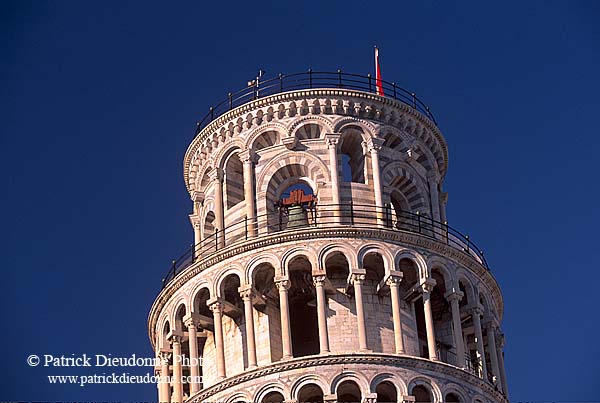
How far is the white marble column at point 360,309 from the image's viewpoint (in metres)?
73.1

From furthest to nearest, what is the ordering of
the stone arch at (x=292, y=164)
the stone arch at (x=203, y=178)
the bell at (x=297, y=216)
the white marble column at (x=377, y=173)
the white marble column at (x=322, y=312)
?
the stone arch at (x=203, y=178) → the stone arch at (x=292, y=164) → the bell at (x=297, y=216) → the white marble column at (x=377, y=173) → the white marble column at (x=322, y=312)

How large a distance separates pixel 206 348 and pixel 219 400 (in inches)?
190

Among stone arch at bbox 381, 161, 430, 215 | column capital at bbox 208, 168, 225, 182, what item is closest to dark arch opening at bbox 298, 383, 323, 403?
stone arch at bbox 381, 161, 430, 215

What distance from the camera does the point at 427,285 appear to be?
245 feet

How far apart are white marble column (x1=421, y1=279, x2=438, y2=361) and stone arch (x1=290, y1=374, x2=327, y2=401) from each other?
4.70 meters

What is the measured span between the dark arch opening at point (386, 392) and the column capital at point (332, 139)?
1193cm

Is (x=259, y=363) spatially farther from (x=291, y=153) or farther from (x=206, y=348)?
(x=291, y=153)

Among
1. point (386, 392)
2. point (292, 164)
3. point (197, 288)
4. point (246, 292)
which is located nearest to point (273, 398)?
point (386, 392)

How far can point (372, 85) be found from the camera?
272 ft

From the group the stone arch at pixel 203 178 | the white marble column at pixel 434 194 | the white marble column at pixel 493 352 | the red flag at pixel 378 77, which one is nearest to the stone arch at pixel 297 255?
the white marble column at pixel 434 194

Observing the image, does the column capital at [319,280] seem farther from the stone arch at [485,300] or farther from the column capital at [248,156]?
the column capital at [248,156]

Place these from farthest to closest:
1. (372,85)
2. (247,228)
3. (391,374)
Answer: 1. (372,85)
2. (247,228)
3. (391,374)

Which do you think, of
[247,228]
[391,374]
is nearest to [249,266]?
[247,228]

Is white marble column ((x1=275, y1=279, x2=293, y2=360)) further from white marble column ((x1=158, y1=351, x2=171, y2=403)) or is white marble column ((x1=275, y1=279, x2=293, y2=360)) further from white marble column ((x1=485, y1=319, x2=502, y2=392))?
white marble column ((x1=485, y1=319, x2=502, y2=392))
